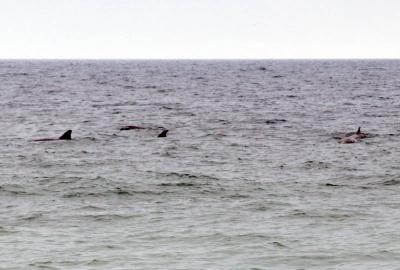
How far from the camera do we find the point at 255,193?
65.0ft

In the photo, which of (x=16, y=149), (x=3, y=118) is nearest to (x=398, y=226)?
(x=16, y=149)

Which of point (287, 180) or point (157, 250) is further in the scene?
point (287, 180)

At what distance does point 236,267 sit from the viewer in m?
13.0

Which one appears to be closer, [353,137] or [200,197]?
[200,197]

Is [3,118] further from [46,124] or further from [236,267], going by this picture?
[236,267]

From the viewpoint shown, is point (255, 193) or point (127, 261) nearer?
point (127, 261)

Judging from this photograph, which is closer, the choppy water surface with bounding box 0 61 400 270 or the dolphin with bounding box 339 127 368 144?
the choppy water surface with bounding box 0 61 400 270

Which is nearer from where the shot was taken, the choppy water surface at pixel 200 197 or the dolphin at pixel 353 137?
the choppy water surface at pixel 200 197

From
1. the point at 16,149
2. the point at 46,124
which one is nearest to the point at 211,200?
the point at 16,149

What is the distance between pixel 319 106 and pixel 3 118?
73.0 feet

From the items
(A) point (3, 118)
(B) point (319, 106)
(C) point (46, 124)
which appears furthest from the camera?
(B) point (319, 106)

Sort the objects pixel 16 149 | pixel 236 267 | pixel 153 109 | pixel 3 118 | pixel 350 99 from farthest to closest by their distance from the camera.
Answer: pixel 350 99 < pixel 153 109 < pixel 3 118 < pixel 16 149 < pixel 236 267

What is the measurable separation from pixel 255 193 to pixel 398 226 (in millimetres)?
4713

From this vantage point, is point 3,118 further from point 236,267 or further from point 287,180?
point 236,267
